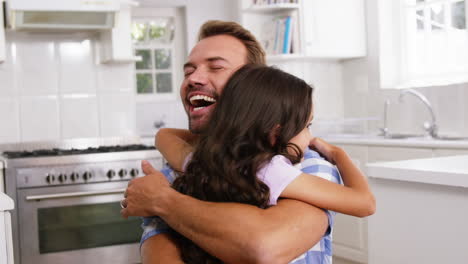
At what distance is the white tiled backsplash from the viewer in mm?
4059

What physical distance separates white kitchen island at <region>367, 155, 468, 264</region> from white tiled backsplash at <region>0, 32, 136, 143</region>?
2855mm

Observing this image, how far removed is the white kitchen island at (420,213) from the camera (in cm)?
146

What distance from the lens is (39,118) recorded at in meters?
4.11

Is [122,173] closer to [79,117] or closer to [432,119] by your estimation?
[79,117]

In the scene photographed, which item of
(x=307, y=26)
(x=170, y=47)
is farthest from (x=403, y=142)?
(x=170, y=47)

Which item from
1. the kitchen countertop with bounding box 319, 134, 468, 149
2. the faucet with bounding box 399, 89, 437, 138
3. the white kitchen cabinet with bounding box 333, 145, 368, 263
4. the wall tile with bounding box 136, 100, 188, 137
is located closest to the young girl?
the kitchen countertop with bounding box 319, 134, 468, 149

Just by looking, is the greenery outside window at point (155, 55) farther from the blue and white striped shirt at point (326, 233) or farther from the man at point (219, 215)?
the blue and white striped shirt at point (326, 233)

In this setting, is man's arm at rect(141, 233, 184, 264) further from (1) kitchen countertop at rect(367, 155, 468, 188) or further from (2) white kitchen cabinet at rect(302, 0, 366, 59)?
(2) white kitchen cabinet at rect(302, 0, 366, 59)

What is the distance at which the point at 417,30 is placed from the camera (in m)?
4.64

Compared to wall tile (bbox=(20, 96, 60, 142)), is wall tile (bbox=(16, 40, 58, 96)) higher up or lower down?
higher up

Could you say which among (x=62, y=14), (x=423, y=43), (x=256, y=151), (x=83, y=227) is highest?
(x=62, y=14)

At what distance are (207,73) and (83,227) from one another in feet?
8.01

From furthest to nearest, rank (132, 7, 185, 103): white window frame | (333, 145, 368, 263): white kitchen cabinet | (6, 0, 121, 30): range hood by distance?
1. (132, 7, 185, 103): white window frame
2. (333, 145, 368, 263): white kitchen cabinet
3. (6, 0, 121, 30): range hood

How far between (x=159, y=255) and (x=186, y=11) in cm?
481
